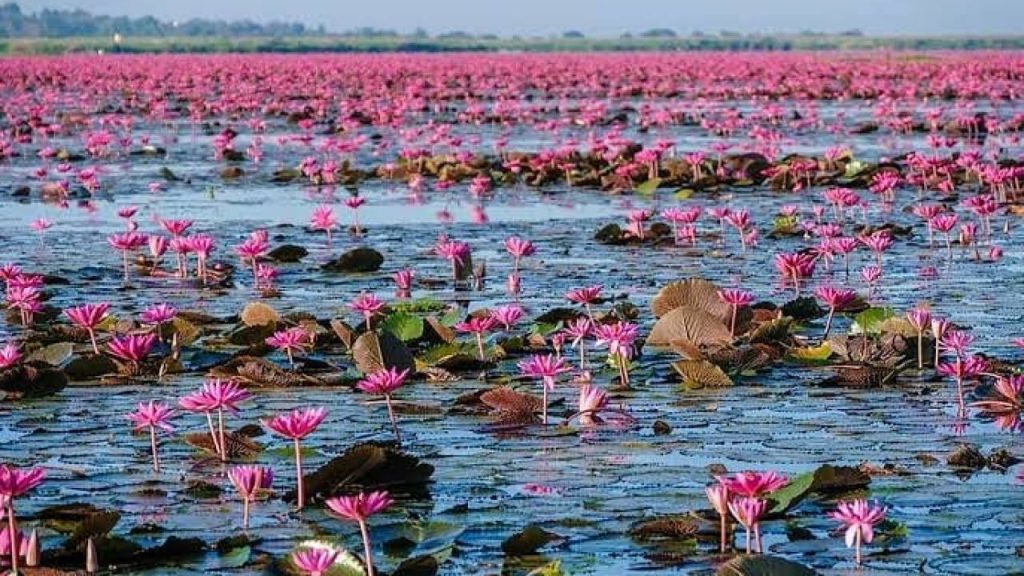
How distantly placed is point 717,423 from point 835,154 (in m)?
10.7

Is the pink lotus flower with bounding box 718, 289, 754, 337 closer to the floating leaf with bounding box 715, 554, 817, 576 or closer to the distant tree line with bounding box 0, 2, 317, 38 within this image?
the floating leaf with bounding box 715, 554, 817, 576

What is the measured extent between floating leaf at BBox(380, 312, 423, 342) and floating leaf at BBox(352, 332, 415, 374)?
487 millimetres

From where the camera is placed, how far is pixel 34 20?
560 ft

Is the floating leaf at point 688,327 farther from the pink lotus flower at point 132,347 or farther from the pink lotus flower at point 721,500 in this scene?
the pink lotus flower at point 721,500

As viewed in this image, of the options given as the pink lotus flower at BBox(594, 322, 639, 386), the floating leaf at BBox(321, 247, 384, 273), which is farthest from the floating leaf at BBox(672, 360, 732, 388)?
the floating leaf at BBox(321, 247, 384, 273)

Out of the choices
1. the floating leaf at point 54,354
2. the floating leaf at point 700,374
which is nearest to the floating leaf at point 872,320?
the floating leaf at point 700,374

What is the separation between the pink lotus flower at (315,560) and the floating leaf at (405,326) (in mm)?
3211

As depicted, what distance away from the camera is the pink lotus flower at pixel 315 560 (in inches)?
143

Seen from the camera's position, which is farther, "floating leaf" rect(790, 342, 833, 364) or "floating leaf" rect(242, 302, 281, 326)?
"floating leaf" rect(242, 302, 281, 326)

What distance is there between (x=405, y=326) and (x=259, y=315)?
680 millimetres

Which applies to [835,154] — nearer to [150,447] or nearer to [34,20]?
[150,447]

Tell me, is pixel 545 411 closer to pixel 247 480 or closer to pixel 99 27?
pixel 247 480

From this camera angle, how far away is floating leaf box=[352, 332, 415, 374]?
641 centimetres

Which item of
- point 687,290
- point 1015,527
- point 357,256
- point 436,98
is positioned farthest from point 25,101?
point 1015,527
